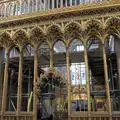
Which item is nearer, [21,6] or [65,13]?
[65,13]

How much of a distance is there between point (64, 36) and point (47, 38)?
65cm

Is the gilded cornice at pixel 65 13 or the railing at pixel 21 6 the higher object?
the railing at pixel 21 6

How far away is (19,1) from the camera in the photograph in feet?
27.1

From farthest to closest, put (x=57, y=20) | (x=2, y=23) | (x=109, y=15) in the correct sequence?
1. (x=2, y=23)
2. (x=57, y=20)
3. (x=109, y=15)

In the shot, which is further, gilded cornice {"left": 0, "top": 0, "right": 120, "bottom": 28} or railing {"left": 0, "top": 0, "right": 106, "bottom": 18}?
railing {"left": 0, "top": 0, "right": 106, "bottom": 18}

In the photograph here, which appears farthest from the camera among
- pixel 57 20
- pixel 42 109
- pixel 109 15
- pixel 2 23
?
pixel 42 109

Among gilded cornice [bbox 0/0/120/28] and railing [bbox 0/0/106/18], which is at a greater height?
railing [bbox 0/0/106/18]

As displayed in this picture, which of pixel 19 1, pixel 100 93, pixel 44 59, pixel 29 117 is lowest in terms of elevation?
pixel 29 117

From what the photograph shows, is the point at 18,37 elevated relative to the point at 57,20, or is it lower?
lower

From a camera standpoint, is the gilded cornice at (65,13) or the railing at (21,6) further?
the railing at (21,6)

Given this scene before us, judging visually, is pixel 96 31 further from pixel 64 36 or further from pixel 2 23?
pixel 2 23

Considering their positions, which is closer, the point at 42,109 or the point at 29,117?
the point at 29,117

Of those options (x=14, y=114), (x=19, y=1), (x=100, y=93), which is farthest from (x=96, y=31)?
(x=14, y=114)

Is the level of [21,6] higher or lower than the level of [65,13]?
higher
